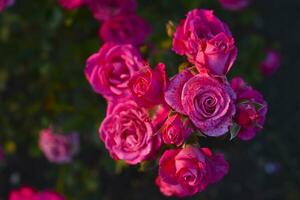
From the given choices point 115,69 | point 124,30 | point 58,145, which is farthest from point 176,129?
point 58,145

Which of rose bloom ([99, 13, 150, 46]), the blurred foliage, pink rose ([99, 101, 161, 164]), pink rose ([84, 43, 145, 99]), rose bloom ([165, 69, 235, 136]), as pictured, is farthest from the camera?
the blurred foliage

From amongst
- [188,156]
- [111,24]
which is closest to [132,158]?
[188,156]

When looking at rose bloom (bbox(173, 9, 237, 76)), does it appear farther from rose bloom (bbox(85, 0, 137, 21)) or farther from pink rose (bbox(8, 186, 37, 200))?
pink rose (bbox(8, 186, 37, 200))

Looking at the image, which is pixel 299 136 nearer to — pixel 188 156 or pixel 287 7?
pixel 287 7

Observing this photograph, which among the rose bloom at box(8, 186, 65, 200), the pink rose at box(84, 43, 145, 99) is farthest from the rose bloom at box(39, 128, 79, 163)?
the pink rose at box(84, 43, 145, 99)

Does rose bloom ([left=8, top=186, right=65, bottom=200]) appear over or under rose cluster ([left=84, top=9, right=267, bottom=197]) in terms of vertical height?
under

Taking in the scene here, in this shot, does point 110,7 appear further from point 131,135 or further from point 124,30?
point 131,135

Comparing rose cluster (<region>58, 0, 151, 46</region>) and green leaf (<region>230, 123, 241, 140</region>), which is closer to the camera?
green leaf (<region>230, 123, 241, 140</region>)
